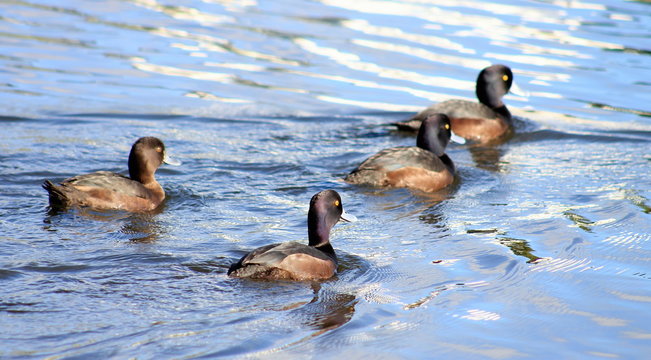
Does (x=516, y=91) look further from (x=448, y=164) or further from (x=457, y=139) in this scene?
(x=448, y=164)

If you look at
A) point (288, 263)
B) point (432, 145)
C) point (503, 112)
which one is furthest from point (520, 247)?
point (503, 112)

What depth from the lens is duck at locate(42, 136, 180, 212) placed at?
10141 mm

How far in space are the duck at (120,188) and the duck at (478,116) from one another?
4668 millimetres

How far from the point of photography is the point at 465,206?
35.9ft

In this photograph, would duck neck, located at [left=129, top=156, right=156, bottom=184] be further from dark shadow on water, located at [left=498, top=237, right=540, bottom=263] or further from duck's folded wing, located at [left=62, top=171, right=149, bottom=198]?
dark shadow on water, located at [left=498, top=237, right=540, bottom=263]

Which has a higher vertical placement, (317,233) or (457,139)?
(457,139)

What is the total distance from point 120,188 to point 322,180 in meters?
2.64

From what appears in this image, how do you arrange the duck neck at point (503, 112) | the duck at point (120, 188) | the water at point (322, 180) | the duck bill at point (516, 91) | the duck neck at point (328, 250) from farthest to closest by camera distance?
the duck bill at point (516, 91)
the duck neck at point (503, 112)
the duck at point (120, 188)
the duck neck at point (328, 250)
the water at point (322, 180)

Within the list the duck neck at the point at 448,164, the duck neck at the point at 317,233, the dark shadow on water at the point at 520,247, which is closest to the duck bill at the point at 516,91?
the duck neck at the point at 448,164

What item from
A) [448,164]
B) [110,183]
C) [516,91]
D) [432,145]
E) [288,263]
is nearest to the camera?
[288,263]

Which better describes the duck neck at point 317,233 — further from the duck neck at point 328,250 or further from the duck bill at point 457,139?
the duck bill at point 457,139

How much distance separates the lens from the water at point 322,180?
716cm

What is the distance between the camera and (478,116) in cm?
1459

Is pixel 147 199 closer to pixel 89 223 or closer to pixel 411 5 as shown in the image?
pixel 89 223
